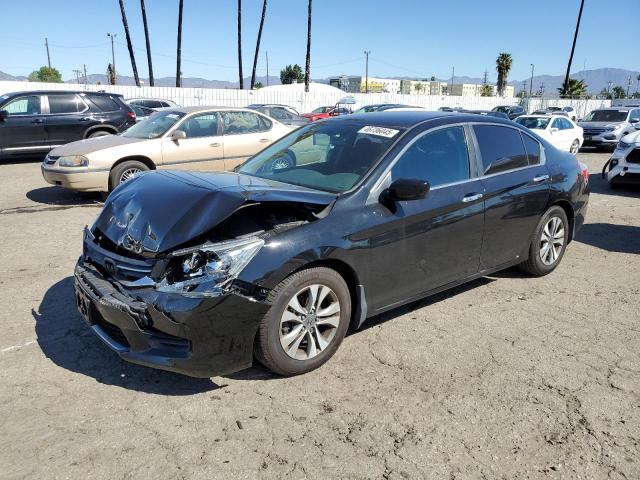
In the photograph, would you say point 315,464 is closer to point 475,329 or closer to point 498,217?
point 475,329

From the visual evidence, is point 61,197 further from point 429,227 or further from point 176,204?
point 429,227

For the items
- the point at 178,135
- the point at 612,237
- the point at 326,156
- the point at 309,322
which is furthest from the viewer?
the point at 178,135

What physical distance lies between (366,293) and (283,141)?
1874 millimetres

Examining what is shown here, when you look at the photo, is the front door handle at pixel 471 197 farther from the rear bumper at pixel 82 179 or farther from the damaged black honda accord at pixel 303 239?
the rear bumper at pixel 82 179

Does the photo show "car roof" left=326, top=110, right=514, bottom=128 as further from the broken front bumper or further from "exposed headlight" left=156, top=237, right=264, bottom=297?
the broken front bumper

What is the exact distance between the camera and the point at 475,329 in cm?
418

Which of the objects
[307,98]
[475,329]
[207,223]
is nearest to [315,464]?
[207,223]

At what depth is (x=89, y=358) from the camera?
142 inches

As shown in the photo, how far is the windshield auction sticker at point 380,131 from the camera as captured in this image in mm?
4066

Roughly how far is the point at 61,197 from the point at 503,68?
70513 mm

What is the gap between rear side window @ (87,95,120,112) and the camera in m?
13.4

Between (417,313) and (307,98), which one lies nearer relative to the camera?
(417,313)

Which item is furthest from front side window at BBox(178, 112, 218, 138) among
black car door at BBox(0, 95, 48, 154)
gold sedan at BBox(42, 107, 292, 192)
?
black car door at BBox(0, 95, 48, 154)

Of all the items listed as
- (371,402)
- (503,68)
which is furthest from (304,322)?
(503,68)
